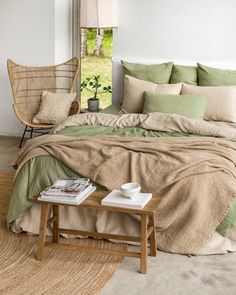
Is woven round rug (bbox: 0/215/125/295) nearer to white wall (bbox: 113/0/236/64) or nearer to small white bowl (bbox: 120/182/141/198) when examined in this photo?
small white bowl (bbox: 120/182/141/198)

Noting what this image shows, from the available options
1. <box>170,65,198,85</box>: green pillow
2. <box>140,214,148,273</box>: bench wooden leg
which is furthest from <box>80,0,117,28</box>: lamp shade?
<box>140,214,148,273</box>: bench wooden leg

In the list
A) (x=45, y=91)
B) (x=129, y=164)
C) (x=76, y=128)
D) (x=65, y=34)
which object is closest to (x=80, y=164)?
(x=129, y=164)

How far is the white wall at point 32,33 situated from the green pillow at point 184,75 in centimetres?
151

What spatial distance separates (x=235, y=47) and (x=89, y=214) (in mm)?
2798

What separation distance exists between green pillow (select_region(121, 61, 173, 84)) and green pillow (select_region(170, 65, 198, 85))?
75 mm

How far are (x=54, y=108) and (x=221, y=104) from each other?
1.83 m

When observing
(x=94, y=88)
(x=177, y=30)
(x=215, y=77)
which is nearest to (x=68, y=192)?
(x=215, y=77)

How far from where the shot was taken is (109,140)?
3.77 meters

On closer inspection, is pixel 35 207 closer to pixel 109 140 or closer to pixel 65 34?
pixel 109 140

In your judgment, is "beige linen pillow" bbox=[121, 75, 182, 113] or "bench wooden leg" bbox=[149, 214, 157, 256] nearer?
"bench wooden leg" bbox=[149, 214, 157, 256]

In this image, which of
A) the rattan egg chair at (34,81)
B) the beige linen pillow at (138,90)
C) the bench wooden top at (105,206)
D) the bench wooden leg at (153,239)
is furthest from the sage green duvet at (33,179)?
the rattan egg chair at (34,81)

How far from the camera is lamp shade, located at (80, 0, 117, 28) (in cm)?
535

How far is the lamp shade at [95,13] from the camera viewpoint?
5348 millimetres

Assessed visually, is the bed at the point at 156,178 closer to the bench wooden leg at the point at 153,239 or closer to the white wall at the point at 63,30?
the bench wooden leg at the point at 153,239
